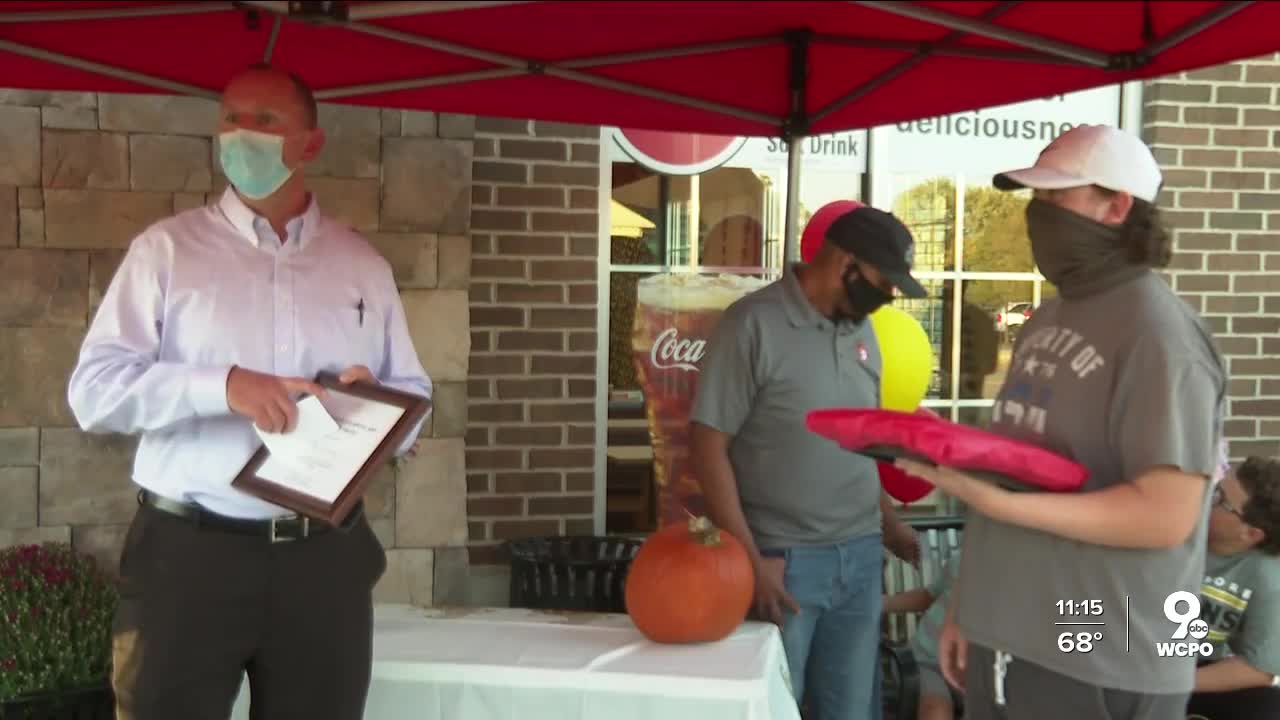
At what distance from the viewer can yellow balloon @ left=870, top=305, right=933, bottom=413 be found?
13.5ft

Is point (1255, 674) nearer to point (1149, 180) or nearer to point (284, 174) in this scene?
point (1149, 180)

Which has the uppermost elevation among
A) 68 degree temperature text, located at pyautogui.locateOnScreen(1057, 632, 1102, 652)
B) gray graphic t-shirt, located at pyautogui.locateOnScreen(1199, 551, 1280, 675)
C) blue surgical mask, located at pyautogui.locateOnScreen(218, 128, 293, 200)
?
blue surgical mask, located at pyautogui.locateOnScreen(218, 128, 293, 200)

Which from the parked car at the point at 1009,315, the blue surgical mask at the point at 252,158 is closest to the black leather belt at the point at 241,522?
the blue surgical mask at the point at 252,158

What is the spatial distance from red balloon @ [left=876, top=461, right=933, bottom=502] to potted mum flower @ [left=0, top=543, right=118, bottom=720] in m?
2.53

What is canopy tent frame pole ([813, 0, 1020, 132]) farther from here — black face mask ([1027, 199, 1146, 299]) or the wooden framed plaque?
the wooden framed plaque

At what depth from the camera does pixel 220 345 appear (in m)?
2.57

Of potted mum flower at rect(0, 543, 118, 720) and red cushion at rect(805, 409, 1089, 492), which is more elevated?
red cushion at rect(805, 409, 1089, 492)

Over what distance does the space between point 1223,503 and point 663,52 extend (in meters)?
2.17

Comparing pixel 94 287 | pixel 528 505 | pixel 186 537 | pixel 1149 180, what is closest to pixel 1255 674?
pixel 1149 180

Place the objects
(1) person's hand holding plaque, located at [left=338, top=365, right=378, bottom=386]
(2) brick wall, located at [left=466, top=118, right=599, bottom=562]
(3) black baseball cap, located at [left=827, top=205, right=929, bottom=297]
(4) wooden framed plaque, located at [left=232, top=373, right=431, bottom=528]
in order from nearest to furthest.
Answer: (4) wooden framed plaque, located at [left=232, top=373, right=431, bottom=528], (1) person's hand holding plaque, located at [left=338, top=365, right=378, bottom=386], (3) black baseball cap, located at [left=827, top=205, right=929, bottom=297], (2) brick wall, located at [left=466, top=118, right=599, bottom=562]

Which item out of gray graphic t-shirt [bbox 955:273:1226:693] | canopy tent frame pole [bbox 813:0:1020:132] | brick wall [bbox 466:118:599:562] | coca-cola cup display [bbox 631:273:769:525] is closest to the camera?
gray graphic t-shirt [bbox 955:273:1226:693]

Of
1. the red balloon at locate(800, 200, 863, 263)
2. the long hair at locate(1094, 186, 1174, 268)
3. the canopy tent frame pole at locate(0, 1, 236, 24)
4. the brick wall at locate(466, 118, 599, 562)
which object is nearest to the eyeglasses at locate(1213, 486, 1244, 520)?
the red balloon at locate(800, 200, 863, 263)

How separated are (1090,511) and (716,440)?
1.38 meters

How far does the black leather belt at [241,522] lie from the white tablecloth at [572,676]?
75 cm
